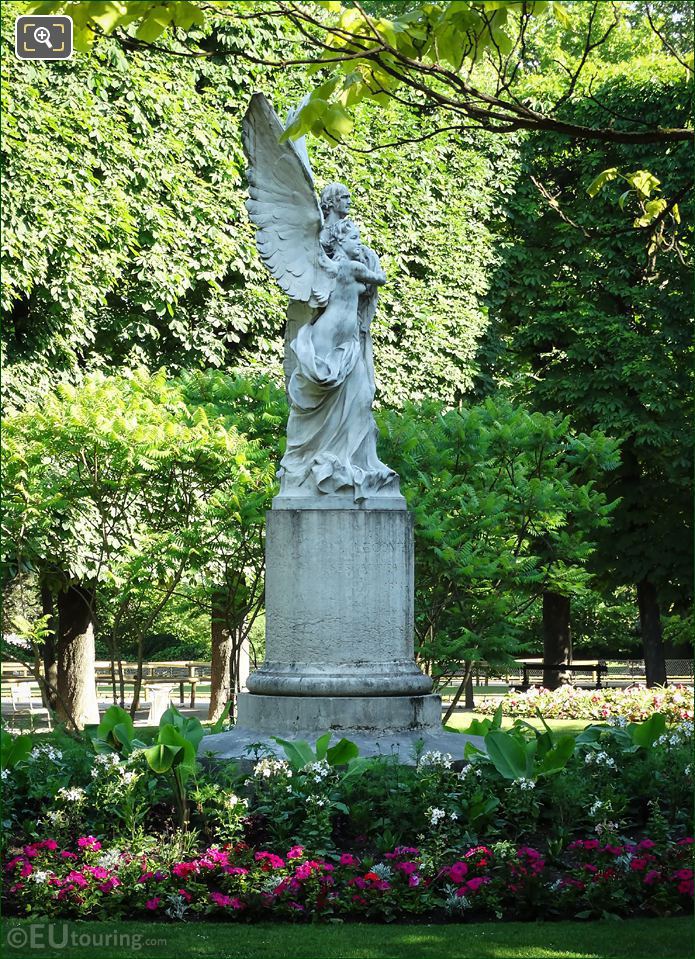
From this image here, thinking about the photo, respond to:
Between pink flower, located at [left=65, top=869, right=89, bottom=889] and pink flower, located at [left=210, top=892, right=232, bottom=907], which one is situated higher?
pink flower, located at [left=65, top=869, right=89, bottom=889]

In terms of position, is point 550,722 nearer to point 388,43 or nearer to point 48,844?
point 48,844

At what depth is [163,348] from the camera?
59.1 ft

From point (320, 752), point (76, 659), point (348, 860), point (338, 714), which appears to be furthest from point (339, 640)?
point (76, 659)

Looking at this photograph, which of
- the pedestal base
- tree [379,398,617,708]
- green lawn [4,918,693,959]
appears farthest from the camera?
tree [379,398,617,708]

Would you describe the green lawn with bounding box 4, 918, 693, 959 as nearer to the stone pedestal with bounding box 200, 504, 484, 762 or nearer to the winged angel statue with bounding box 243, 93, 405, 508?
the stone pedestal with bounding box 200, 504, 484, 762

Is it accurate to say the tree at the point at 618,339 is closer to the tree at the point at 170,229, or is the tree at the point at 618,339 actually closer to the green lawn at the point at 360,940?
the tree at the point at 170,229

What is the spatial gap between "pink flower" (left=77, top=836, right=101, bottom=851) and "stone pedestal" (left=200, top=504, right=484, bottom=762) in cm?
172

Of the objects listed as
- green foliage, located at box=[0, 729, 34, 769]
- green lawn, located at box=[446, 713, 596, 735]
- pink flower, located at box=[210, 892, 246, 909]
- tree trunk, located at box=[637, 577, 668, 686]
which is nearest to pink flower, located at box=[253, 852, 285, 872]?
pink flower, located at box=[210, 892, 246, 909]

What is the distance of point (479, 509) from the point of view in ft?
43.1

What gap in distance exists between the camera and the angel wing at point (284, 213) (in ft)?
29.4

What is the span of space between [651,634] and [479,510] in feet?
40.7

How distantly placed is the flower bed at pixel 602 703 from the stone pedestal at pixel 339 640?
452 inches

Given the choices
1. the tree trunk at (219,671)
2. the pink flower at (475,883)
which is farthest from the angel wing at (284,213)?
the tree trunk at (219,671)

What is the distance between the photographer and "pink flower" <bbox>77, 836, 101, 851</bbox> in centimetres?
645
